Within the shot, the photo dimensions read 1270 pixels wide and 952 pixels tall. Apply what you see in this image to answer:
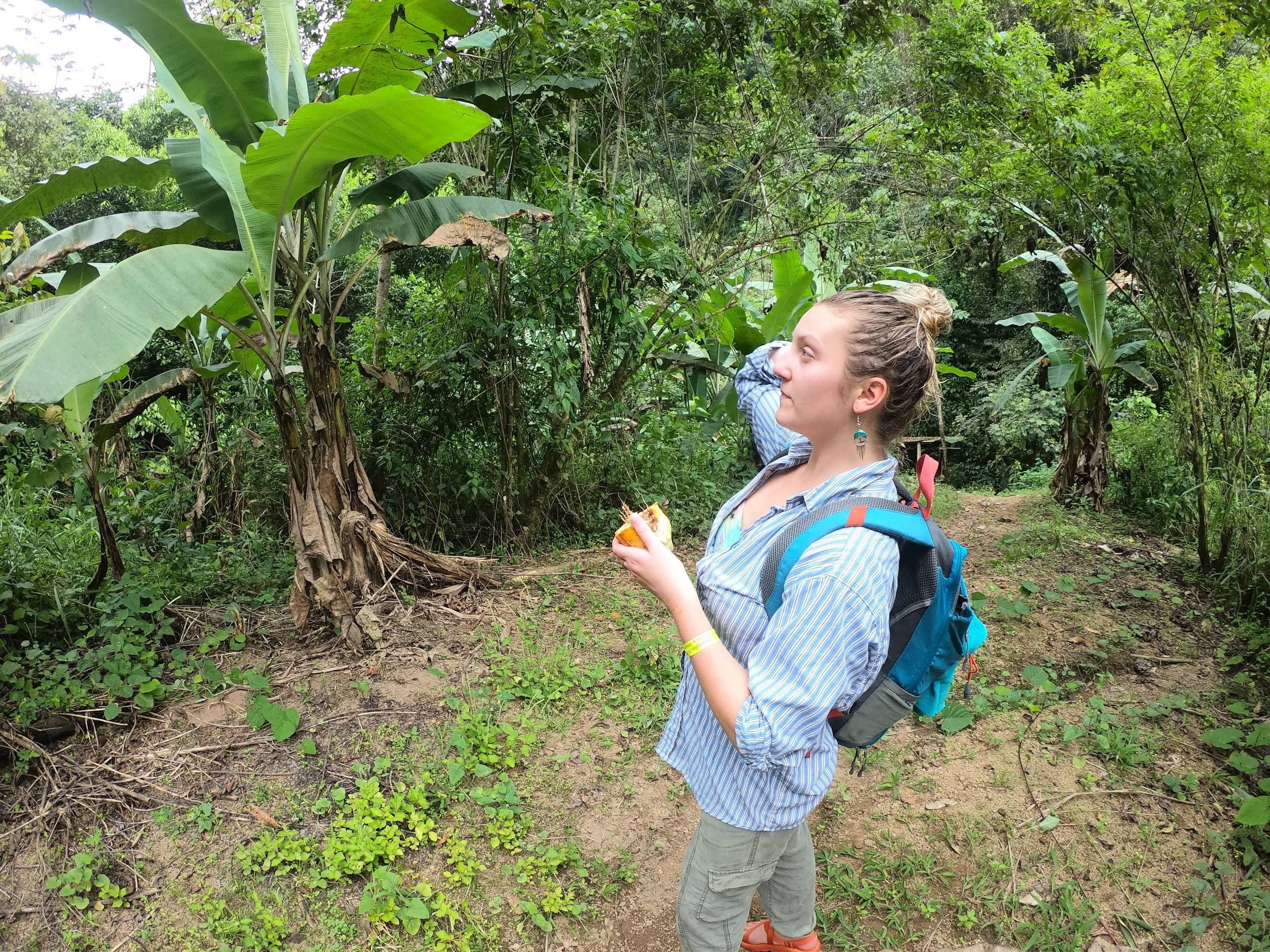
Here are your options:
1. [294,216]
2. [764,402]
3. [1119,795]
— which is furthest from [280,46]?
[1119,795]

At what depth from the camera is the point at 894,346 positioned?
1391 mm

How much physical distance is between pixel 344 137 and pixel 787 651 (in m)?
2.60

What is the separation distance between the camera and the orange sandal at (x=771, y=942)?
208 centimetres

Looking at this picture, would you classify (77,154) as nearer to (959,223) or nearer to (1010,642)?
(959,223)

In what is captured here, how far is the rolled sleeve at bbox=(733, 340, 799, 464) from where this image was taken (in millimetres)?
1957

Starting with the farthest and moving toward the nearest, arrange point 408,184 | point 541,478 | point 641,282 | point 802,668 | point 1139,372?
1. point 1139,372
2. point 541,478
3. point 641,282
4. point 408,184
5. point 802,668

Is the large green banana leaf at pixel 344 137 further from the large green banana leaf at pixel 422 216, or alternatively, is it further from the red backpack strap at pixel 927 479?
the red backpack strap at pixel 927 479

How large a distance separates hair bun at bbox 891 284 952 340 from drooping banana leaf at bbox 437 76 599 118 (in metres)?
3.23

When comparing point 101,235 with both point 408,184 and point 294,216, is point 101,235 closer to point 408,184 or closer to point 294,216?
point 294,216

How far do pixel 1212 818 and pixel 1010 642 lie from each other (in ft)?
4.53

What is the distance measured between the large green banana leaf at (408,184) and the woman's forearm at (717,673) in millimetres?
3087

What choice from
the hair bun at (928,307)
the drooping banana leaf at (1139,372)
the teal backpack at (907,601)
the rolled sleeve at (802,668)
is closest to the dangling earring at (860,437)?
the teal backpack at (907,601)

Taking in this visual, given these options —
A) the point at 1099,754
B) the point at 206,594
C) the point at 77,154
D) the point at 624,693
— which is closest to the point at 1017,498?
the point at 1099,754

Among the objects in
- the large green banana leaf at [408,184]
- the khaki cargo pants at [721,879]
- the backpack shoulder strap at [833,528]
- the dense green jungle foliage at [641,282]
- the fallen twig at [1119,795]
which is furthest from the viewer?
the dense green jungle foliage at [641,282]
